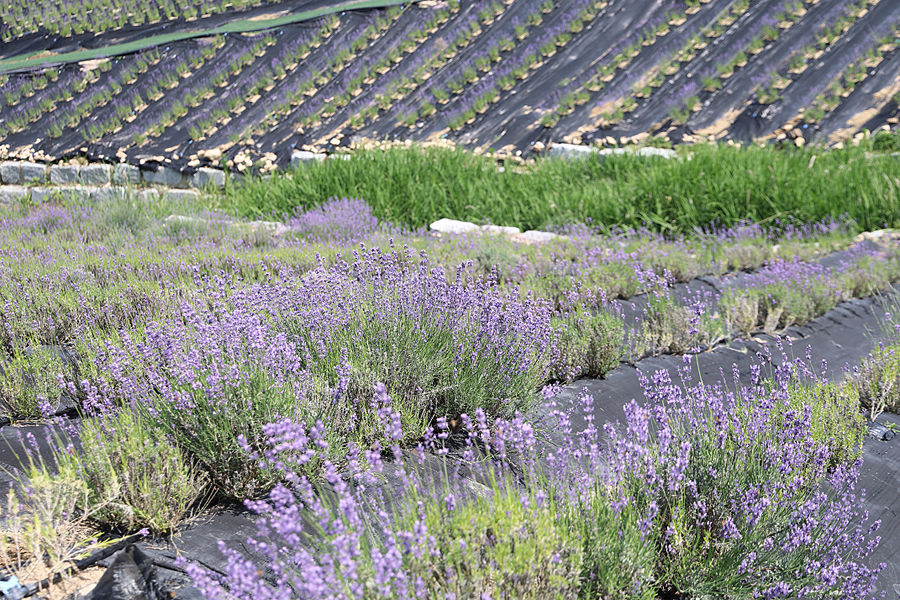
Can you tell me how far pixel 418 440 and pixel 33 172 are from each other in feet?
35.8

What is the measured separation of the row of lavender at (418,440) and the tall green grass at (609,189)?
137 inches

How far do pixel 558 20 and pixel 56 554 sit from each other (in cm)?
1320

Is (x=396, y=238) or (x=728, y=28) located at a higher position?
(x=728, y=28)

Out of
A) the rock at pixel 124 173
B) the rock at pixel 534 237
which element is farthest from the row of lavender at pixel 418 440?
the rock at pixel 124 173

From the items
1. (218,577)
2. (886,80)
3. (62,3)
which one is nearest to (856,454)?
(218,577)

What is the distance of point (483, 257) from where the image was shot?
5.12 m

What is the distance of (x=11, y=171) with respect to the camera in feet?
34.8

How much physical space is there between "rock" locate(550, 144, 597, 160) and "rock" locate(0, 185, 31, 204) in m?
8.43

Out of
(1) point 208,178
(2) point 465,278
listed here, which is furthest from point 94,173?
(2) point 465,278

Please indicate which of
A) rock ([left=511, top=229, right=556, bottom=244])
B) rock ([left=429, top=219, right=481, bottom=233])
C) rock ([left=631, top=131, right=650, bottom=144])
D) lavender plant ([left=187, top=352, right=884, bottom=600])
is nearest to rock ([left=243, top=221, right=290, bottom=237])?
A: rock ([left=429, top=219, right=481, bottom=233])

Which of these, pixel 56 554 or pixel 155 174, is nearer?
pixel 56 554

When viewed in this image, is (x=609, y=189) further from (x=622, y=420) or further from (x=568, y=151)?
(x=622, y=420)

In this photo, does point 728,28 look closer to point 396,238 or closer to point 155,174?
point 396,238

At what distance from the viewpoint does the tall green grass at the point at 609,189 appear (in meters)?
6.98
